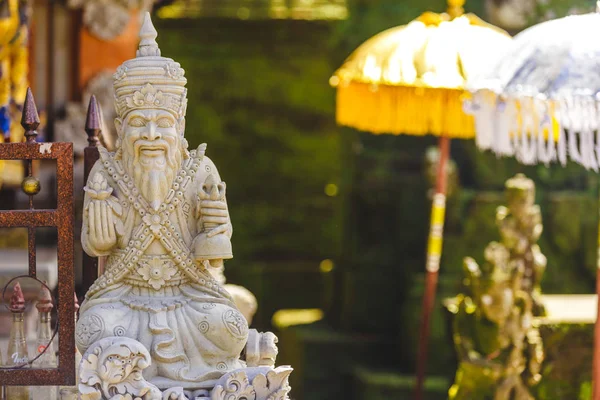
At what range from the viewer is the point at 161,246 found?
5477 millimetres

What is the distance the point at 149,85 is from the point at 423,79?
3626mm

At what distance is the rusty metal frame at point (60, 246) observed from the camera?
5.70m

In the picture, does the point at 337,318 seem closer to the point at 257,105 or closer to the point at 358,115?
the point at 257,105

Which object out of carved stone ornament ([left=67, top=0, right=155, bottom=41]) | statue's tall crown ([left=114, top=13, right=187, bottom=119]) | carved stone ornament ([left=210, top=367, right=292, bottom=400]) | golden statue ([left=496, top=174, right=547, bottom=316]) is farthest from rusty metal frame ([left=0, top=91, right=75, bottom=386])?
carved stone ornament ([left=67, top=0, right=155, bottom=41])

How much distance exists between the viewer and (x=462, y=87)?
28.3ft

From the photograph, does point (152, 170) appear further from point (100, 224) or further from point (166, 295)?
point (166, 295)

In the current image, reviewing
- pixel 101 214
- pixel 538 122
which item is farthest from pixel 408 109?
pixel 101 214

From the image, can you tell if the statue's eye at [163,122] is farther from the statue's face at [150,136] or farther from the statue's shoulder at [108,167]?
the statue's shoulder at [108,167]

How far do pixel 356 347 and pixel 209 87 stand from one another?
3324mm

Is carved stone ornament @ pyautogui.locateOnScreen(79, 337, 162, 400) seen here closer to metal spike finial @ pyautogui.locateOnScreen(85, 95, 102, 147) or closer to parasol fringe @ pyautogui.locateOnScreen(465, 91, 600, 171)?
metal spike finial @ pyautogui.locateOnScreen(85, 95, 102, 147)

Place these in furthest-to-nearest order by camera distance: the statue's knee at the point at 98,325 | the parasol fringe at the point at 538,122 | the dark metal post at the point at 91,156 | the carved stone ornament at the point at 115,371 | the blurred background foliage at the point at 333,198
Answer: the blurred background foliage at the point at 333,198
the parasol fringe at the point at 538,122
the dark metal post at the point at 91,156
the statue's knee at the point at 98,325
the carved stone ornament at the point at 115,371

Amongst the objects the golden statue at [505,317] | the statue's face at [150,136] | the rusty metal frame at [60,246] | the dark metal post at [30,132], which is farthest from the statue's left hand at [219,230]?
the golden statue at [505,317]

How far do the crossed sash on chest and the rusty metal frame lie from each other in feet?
0.75

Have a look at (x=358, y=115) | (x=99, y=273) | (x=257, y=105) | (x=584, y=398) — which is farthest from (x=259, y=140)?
(x=99, y=273)
